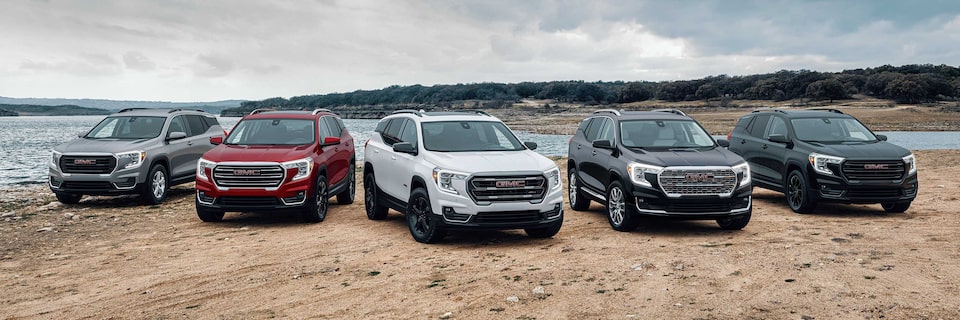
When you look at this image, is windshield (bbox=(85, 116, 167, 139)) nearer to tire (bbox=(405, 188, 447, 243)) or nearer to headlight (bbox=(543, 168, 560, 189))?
tire (bbox=(405, 188, 447, 243))

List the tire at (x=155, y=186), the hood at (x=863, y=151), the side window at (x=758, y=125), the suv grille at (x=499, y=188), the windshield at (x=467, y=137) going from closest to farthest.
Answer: the suv grille at (x=499, y=188), the windshield at (x=467, y=137), the hood at (x=863, y=151), the side window at (x=758, y=125), the tire at (x=155, y=186)

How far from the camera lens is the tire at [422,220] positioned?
31.8 ft

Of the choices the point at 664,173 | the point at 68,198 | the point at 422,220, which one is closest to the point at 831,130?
the point at 664,173

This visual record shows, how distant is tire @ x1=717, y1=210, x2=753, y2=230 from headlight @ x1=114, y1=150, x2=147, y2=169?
1093cm

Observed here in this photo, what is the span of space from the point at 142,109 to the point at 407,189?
923 cm

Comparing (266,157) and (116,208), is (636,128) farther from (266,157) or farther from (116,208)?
(116,208)

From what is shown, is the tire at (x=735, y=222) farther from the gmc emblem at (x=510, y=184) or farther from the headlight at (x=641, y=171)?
the gmc emblem at (x=510, y=184)

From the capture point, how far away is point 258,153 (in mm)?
11875

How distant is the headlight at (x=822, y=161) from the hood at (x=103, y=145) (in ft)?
41.5

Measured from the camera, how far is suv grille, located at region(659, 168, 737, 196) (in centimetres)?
1035

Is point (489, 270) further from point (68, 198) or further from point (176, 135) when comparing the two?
point (68, 198)

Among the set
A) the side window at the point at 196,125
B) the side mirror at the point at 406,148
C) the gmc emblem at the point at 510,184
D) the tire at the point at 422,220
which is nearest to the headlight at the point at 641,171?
the gmc emblem at the point at 510,184

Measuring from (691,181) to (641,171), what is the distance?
71 centimetres

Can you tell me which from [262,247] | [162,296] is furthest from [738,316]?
[262,247]
